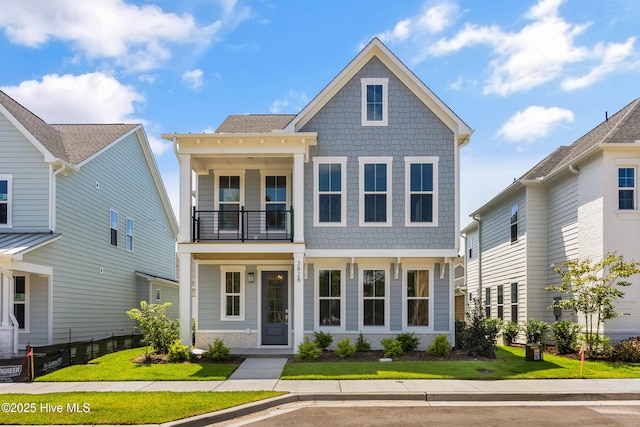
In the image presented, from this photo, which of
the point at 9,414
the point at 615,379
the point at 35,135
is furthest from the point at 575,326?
the point at 35,135

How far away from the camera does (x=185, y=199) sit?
1499cm

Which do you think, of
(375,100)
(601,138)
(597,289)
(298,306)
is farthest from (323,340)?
(601,138)

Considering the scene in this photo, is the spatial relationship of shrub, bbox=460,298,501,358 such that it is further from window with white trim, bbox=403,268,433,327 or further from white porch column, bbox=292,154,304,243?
white porch column, bbox=292,154,304,243

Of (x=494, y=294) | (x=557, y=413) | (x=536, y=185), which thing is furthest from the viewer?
(x=494, y=294)

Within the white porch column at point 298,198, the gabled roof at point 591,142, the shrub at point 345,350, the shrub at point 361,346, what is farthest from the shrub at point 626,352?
the white porch column at point 298,198

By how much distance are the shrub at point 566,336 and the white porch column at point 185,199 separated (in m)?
11.1

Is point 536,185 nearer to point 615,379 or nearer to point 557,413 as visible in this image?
point 615,379

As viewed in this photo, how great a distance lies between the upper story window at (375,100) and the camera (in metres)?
16.0

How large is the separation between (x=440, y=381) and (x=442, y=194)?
20.4 ft

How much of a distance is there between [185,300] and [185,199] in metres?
2.83

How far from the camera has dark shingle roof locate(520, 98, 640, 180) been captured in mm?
15383

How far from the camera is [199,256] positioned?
16.0m

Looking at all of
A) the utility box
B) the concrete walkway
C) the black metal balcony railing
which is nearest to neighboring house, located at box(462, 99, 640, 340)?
the utility box

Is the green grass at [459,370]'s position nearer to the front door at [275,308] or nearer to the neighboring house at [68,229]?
the front door at [275,308]
